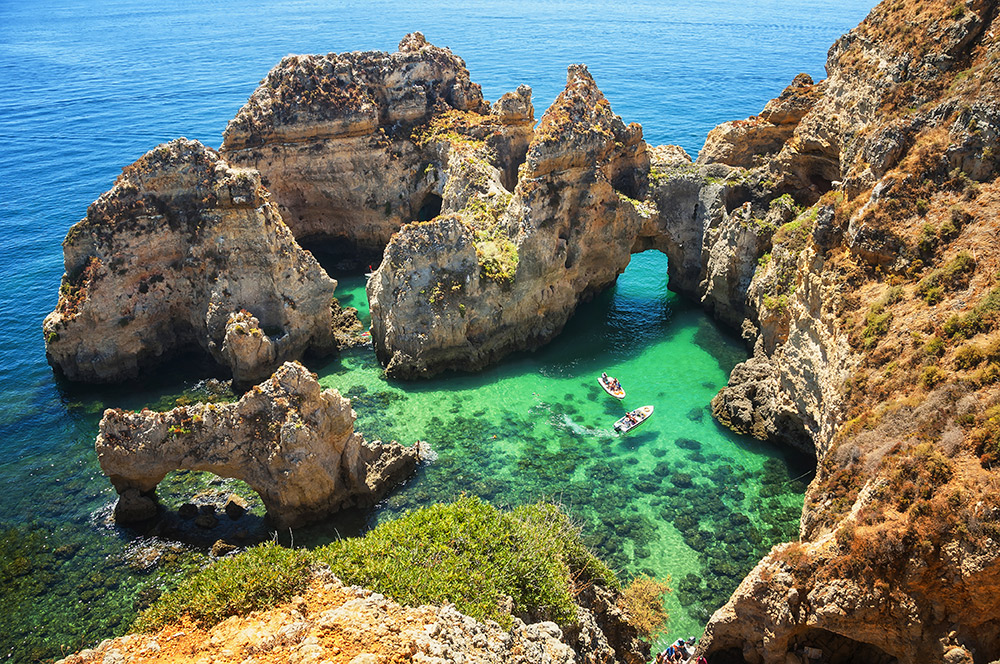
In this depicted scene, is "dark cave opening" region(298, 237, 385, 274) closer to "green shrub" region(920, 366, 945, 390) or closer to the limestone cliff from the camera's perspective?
the limestone cliff

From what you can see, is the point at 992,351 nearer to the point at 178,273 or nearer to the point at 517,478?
the point at 517,478

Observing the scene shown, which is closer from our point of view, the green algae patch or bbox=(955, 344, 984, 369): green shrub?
the green algae patch

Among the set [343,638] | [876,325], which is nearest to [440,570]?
[343,638]

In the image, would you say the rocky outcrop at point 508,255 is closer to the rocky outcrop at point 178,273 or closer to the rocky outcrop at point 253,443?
the rocky outcrop at point 178,273

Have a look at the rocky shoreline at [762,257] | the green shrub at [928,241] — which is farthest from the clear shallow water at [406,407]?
the green shrub at [928,241]

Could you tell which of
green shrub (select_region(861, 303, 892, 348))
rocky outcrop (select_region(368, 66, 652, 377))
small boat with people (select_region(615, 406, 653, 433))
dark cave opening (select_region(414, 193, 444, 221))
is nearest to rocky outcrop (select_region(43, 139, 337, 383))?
rocky outcrop (select_region(368, 66, 652, 377))

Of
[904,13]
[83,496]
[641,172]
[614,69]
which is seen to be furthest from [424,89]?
[614,69]
